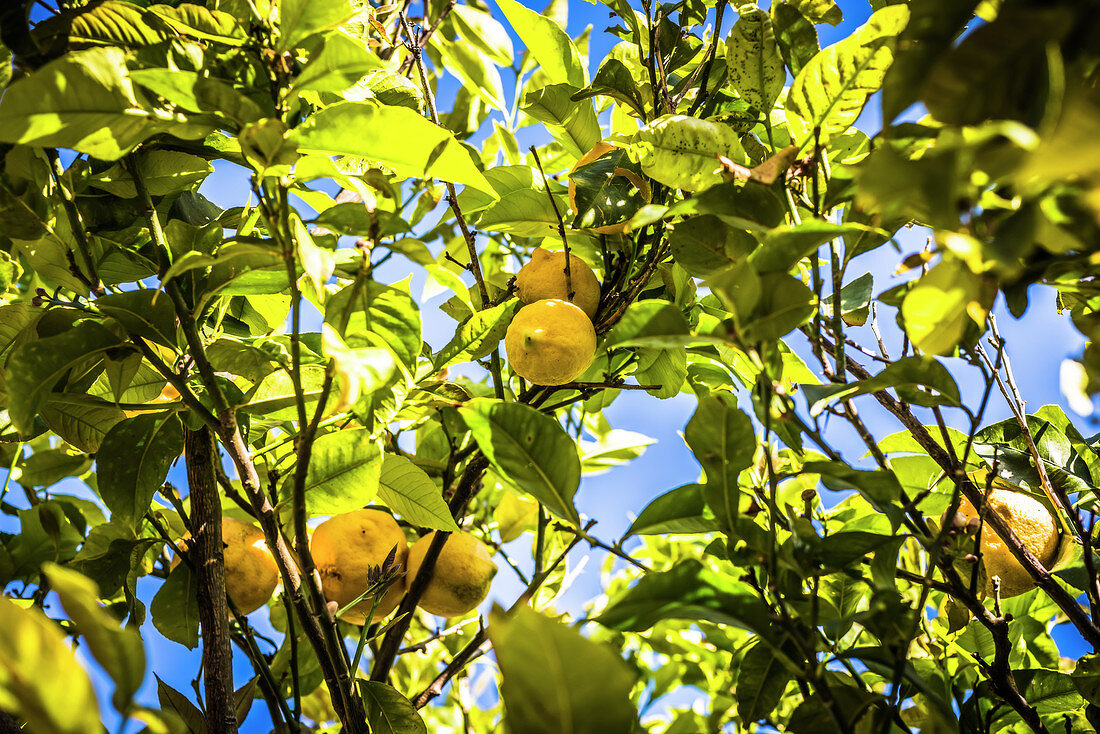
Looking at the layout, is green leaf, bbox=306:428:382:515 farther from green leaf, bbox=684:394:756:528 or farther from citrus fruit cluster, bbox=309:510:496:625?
green leaf, bbox=684:394:756:528

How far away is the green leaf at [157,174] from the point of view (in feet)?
2.85

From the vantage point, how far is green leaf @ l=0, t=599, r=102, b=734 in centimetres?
35

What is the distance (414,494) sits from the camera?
0.90 meters

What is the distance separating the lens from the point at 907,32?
485 mm

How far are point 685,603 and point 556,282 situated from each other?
0.54 meters

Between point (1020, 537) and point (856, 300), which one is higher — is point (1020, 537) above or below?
below

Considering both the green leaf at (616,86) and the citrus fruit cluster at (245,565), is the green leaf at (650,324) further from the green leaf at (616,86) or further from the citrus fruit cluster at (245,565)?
the citrus fruit cluster at (245,565)

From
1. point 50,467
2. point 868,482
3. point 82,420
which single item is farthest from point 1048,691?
point 50,467

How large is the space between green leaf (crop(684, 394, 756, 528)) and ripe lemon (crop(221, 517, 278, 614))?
661 mm

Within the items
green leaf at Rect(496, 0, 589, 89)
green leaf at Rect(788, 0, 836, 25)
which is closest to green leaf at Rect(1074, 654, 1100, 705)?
green leaf at Rect(788, 0, 836, 25)

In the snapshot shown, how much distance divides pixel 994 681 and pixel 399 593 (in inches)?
28.9

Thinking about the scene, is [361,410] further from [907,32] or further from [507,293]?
[907,32]

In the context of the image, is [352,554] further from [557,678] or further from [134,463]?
[557,678]

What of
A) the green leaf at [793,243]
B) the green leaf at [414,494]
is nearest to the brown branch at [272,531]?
the green leaf at [414,494]
